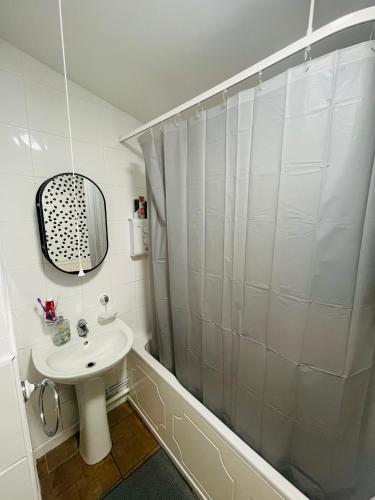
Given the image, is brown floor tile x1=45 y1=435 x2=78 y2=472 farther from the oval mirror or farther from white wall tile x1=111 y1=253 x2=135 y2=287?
the oval mirror

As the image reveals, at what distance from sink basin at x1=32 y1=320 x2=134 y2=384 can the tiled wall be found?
0.11 m

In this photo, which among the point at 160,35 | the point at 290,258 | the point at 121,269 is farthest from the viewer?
the point at 121,269

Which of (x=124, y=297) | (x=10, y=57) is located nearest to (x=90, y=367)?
(x=124, y=297)

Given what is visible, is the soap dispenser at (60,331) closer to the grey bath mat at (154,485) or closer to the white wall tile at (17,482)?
the white wall tile at (17,482)

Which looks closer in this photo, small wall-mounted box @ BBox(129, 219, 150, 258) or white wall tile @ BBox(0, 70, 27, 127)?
white wall tile @ BBox(0, 70, 27, 127)

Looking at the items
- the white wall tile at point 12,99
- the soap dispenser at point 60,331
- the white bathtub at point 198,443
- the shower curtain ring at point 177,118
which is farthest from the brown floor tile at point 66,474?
the shower curtain ring at point 177,118

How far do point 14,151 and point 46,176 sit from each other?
0.53ft

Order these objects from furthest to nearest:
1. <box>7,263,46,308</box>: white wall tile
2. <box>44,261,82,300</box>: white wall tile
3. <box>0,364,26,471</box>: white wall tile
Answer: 1. <box>44,261,82,300</box>: white wall tile
2. <box>7,263,46,308</box>: white wall tile
3. <box>0,364,26,471</box>: white wall tile

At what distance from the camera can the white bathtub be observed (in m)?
0.78

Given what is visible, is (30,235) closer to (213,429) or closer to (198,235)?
(198,235)

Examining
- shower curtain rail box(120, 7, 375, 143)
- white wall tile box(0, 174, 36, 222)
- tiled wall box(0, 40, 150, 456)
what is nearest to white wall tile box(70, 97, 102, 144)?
tiled wall box(0, 40, 150, 456)

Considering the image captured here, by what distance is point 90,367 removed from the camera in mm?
1188

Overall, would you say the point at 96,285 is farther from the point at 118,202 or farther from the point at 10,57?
the point at 10,57

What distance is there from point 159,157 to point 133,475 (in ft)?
6.11
